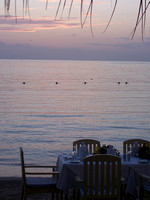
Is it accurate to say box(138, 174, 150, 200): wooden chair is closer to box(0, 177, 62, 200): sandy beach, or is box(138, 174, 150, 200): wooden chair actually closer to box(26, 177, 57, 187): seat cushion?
box(26, 177, 57, 187): seat cushion

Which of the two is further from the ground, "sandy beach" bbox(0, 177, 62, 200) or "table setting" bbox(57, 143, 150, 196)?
"table setting" bbox(57, 143, 150, 196)

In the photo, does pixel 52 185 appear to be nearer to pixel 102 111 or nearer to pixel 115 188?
pixel 115 188

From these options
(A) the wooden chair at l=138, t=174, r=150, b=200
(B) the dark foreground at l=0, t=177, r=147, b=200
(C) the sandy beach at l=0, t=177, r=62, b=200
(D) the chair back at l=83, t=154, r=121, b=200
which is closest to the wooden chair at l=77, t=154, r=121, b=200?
(D) the chair back at l=83, t=154, r=121, b=200

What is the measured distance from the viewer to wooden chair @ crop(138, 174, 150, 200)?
4.97 meters

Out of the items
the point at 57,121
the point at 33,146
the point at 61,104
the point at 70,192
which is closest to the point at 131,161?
the point at 70,192

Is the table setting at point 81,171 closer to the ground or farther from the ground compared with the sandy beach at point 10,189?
farther from the ground

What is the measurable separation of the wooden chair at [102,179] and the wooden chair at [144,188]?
46cm

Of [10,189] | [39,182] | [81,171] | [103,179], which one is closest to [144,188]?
[103,179]

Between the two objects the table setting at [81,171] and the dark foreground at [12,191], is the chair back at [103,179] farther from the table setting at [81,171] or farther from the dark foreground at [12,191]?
the dark foreground at [12,191]

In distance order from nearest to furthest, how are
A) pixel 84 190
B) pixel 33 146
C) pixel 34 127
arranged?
pixel 84 190, pixel 33 146, pixel 34 127

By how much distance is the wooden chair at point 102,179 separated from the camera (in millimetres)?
4664

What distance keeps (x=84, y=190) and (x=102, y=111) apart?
2215 centimetres

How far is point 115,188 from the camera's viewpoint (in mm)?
4785

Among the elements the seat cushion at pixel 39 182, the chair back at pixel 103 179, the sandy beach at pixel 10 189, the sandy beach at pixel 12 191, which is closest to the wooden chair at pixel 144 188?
the chair back at pixel 103 179
